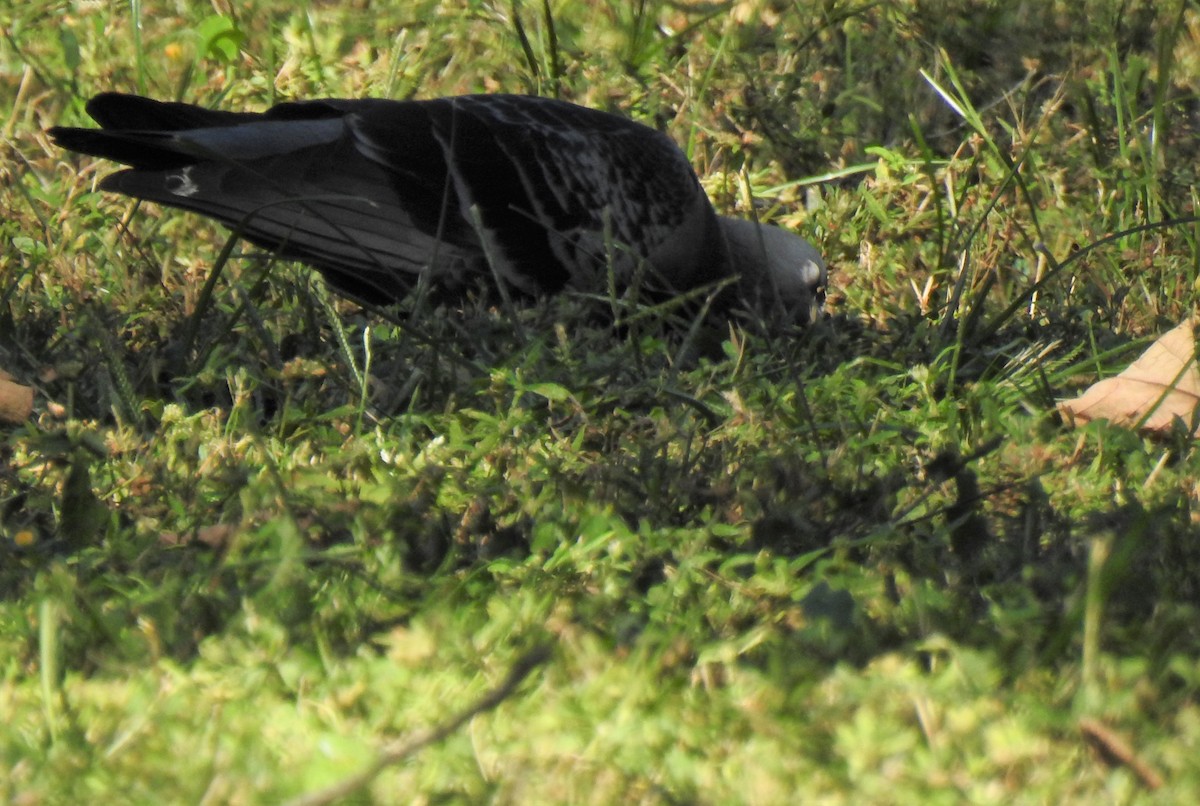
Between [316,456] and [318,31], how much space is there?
130 inches

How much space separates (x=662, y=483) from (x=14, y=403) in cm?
141

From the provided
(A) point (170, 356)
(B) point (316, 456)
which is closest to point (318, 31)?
(A) point (170, 356)

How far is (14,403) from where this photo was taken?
3.57 m

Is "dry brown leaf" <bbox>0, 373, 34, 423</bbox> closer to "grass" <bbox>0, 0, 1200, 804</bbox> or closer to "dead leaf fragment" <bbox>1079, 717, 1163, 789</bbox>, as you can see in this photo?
"grass" <bbox>0, 0, 1200, 804</bbox>

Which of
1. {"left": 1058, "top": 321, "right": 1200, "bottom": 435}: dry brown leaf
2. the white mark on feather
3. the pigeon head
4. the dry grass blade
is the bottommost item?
the pigeon head

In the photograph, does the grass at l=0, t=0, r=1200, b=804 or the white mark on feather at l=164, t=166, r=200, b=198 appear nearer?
the grass at l=0, t=0, r=1200, b=804

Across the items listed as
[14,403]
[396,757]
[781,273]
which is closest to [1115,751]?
[396,757]

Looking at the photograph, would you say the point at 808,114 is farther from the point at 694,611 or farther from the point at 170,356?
the point at 694,611

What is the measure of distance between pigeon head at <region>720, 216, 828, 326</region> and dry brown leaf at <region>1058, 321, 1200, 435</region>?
1210mm

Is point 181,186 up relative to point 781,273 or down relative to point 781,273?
Answer: up

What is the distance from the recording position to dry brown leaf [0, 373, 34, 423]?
11.7ft

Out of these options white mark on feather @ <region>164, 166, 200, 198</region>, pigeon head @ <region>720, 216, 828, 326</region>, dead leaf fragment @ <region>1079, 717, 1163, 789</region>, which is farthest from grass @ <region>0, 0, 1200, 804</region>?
white mark on feather @ <region>164, 166, 200, 198</region>

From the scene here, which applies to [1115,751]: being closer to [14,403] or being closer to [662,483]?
[662,483]

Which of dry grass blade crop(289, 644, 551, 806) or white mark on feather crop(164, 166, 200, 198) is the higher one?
dry grass blade crop(289, 644, 551, 806)
